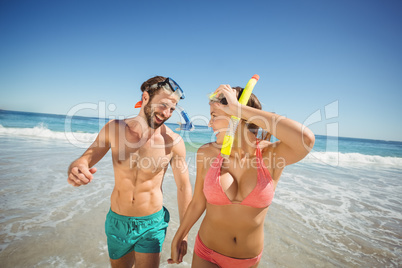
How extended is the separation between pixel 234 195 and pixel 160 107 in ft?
4.90

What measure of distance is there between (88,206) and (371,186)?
37.7 ft

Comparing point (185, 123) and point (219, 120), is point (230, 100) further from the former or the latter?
point (185, 123)

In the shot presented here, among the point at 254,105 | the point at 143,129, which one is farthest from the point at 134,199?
the point at 254,105

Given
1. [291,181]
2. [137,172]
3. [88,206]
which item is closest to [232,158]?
[137,172]

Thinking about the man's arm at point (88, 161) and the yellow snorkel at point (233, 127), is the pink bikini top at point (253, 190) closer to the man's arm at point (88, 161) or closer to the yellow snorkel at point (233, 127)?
the yellow snorkel at point (233, 127)

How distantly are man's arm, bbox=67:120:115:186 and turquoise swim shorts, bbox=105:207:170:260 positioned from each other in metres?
0.87

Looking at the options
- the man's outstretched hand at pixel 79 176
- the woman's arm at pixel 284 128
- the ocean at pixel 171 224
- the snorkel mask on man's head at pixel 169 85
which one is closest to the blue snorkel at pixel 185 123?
the snorkel mask on man's head at pixel 169 85

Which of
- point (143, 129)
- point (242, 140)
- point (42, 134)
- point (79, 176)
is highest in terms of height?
point (143, 129)

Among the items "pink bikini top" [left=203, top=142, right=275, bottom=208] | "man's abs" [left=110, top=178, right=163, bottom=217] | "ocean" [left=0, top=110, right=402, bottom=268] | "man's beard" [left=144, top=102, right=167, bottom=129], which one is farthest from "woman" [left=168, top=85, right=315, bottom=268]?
"ocean" [left=0, top=110, right=402, bottom=268]

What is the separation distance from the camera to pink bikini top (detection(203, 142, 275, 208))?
72.1 inches

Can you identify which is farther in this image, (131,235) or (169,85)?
(169,85)

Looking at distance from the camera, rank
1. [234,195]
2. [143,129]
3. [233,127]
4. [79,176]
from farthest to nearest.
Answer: [143,129] < [234,195] < [233,127] < [79,176]

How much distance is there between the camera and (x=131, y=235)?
8.08 feet

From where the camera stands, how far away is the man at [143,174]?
249 cm
